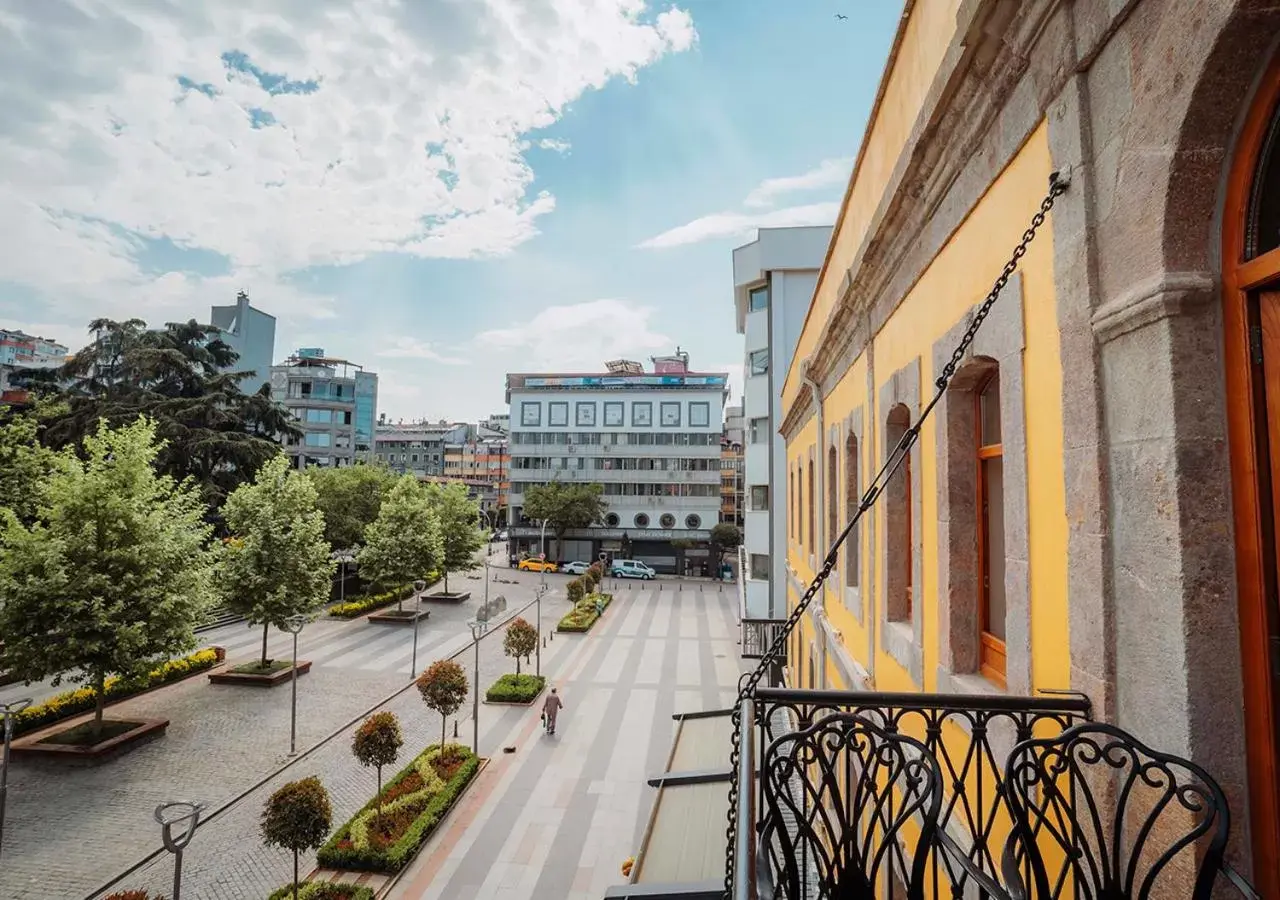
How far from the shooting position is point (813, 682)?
1093 cm

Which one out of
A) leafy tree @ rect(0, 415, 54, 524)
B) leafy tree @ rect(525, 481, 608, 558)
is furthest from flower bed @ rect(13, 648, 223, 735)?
leafy tree @ rect(525, 481, 608, 558)

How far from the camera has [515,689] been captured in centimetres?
2039

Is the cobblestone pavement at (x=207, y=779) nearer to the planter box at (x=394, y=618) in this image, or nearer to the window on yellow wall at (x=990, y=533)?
the planter box at (x=394, y=618)

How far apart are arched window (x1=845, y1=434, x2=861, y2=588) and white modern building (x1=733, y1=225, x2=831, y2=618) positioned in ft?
66.3

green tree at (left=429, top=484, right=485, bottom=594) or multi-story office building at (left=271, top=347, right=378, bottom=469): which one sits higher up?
multi-story office building at (left=271, top=347, right=378, bottom=469)

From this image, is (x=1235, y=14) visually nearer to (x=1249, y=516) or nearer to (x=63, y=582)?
(x=1249, y=516)

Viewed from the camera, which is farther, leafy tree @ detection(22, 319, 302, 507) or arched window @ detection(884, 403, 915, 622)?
leafy tree @ detection(22, 319, 302, 507)

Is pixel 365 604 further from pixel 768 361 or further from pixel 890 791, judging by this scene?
pixel 890 791

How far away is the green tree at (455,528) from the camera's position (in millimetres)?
37094

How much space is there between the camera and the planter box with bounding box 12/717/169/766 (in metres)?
14.8

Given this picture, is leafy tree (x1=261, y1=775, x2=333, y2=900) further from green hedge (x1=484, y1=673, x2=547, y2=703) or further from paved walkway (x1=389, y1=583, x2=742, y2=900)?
green hedge (x1=484, y1=673, x2=547, y2=703)

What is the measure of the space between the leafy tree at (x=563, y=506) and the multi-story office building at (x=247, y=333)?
27.8 m

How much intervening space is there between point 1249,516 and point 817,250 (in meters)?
30.3

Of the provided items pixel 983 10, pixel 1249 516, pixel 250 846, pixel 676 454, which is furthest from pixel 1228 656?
pixel 676 454
